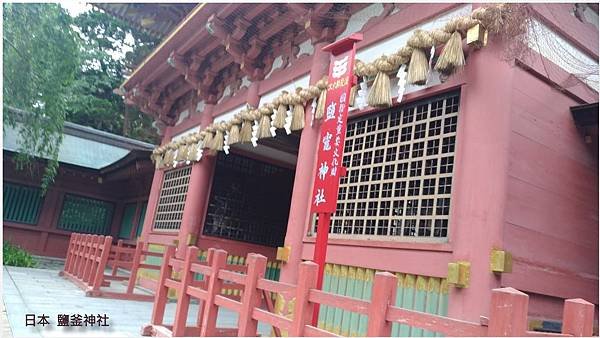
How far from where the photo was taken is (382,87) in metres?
4.22

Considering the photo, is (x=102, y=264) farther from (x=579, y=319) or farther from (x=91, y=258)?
(x=579, y=319)

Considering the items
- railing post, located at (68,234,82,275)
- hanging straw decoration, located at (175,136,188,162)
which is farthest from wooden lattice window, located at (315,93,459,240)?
railing post, located at (68,234,82,275)

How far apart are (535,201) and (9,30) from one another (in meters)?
7.54

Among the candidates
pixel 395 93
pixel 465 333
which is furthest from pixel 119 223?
pixel 465 333

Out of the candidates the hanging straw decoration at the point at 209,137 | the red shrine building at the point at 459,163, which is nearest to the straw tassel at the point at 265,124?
the red shrine building at the point at 459,163

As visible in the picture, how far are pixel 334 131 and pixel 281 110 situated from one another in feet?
6.58

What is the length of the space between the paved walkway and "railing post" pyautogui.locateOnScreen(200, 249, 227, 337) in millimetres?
1125

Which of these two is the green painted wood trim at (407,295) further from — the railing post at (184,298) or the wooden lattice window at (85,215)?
the wooden lattice window at (85,215)

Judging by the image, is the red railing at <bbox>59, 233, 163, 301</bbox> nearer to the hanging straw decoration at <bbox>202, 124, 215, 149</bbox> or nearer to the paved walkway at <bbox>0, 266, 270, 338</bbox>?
the paved walkway at <bbox>0, 266, 270, 338</bbox>

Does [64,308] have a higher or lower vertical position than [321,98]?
lower

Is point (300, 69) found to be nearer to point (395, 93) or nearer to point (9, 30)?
point (395, 93)

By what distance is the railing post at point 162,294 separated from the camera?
4.75 metres

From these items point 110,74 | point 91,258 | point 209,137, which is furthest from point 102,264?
point 110,74

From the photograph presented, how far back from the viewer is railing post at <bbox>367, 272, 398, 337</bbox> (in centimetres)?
234
